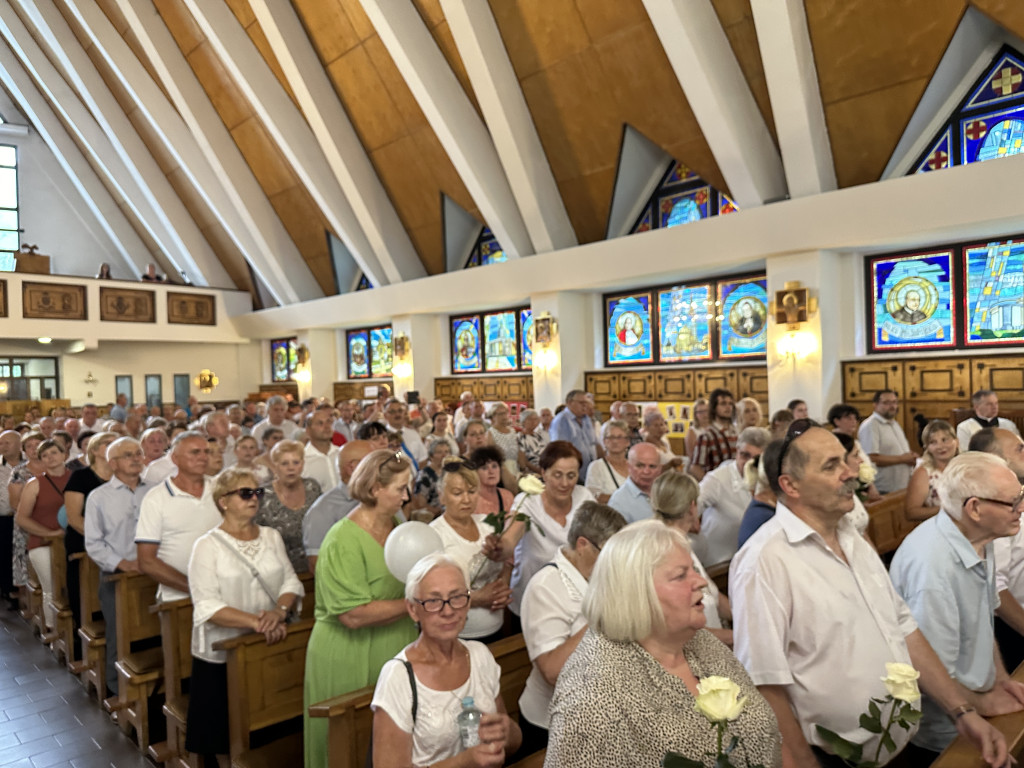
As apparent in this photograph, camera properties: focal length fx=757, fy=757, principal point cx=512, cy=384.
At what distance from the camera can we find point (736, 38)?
959 centimetres

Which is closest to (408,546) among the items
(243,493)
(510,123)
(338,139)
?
(243,493)

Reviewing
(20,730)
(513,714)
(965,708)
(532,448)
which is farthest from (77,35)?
(965,708)

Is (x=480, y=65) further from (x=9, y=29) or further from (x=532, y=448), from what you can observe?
(x=9, y=29)

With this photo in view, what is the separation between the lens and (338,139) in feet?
46.4

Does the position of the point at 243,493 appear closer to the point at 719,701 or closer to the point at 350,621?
the point at 350,621

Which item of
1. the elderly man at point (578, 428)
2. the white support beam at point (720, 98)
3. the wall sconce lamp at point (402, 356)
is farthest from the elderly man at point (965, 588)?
the wall sconce lamp at point (402, 356)

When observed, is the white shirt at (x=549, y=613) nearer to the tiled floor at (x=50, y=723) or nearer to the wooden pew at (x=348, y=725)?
the wooden pew at (x=348, y=725)

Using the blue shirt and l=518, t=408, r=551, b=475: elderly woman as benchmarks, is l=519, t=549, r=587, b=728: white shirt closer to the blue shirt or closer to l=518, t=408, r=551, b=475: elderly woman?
the blue shirt

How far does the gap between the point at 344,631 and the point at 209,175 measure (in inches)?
670

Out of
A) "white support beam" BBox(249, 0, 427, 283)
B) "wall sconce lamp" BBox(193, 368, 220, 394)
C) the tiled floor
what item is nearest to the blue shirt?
the tiled floor

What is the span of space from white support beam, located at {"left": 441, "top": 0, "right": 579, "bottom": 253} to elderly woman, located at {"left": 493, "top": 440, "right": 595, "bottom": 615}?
9011mm

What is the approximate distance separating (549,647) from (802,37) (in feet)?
28.2

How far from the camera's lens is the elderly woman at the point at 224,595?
3.43 meters

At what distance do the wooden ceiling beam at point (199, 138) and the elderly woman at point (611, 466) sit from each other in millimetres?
14066
